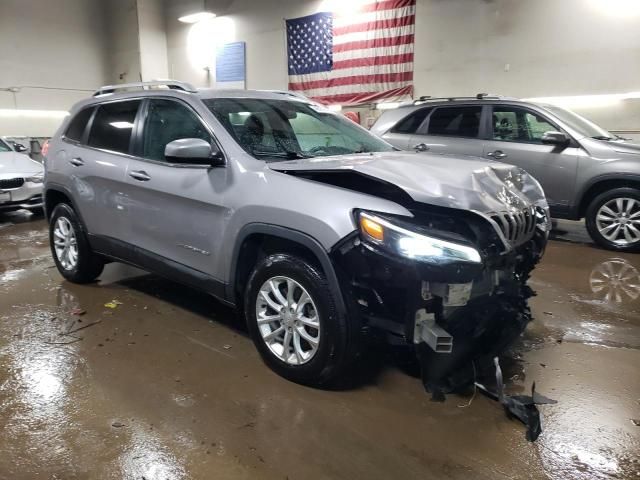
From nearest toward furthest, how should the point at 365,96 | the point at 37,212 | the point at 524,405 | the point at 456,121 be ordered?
1. the point at 524,405
2. the point at 456,121
3. the point at 37,212
4. the point at 365,96

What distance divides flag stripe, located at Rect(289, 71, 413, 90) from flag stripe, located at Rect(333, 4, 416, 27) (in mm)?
1143

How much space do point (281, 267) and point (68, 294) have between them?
2628 mm

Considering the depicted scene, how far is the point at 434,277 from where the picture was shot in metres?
2.25

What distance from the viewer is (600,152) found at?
229 inches

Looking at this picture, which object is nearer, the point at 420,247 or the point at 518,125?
the point at 420,247

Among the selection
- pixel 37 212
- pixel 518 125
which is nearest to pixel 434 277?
pixel 518 125

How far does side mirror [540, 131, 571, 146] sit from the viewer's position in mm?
5938

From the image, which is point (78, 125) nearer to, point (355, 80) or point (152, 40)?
point (355, 80)

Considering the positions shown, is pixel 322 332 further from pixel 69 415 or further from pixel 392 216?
pixel 69 415

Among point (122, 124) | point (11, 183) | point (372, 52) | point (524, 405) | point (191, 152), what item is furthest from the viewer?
point (372, 52)

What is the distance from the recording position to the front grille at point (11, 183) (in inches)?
297

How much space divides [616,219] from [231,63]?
10.9 m

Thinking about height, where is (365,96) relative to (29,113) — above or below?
above

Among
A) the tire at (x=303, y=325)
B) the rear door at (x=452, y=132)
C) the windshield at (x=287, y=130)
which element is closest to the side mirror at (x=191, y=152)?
the windshield at (x=287, y=130)
